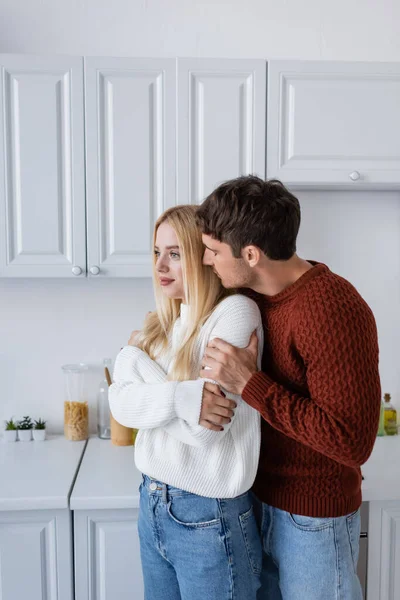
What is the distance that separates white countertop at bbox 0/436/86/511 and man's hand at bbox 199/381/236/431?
0.72 meters

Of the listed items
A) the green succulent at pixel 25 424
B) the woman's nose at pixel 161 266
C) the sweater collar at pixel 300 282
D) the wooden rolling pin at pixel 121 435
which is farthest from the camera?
the green succulent at pixel 25 424

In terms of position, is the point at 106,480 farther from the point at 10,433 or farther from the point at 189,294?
the point at 189,294

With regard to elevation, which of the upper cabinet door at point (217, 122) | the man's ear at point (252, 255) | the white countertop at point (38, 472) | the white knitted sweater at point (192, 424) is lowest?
the white countertop at point (38, 472)

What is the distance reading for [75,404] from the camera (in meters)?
2.22

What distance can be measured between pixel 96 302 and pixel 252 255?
1219 millimetres

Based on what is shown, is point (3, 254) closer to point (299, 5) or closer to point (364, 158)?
point (364, 158)

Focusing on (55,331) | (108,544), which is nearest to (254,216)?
(108,544)

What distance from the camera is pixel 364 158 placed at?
1938mm

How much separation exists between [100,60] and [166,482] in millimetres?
1321

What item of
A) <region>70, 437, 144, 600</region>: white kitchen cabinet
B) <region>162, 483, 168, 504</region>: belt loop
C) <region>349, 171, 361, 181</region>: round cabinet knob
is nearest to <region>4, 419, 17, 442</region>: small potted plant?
<region>70, 437, 144, 600</region>: white kitchen cabinet

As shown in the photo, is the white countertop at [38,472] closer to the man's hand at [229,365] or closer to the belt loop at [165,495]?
the belt loop at [165,495]

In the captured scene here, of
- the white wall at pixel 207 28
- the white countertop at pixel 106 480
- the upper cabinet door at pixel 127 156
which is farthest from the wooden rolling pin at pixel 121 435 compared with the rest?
the white wall at pixel 207 28

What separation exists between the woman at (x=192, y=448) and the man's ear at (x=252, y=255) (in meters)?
0.11

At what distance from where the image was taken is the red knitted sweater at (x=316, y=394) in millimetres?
1123
